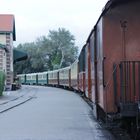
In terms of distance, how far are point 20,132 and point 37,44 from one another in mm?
110635

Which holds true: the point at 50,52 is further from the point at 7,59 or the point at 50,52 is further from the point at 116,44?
the point at 116,44

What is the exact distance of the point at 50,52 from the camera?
381 feet

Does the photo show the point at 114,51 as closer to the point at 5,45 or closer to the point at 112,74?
the point at 112,74

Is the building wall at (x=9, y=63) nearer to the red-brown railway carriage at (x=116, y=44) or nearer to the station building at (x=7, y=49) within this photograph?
the station building at (x=7, y=49)

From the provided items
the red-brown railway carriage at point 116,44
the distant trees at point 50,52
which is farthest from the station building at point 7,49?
the distant trees at point 50,52

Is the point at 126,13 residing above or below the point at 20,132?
above

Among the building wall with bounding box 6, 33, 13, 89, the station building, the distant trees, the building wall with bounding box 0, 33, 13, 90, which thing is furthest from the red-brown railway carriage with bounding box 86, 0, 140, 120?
the distant trees

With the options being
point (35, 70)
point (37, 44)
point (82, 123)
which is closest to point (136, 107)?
point (82, 123)

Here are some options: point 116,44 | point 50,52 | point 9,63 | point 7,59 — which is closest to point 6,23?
point 7,59

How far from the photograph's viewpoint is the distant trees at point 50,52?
362 feet

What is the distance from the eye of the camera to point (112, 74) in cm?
1118

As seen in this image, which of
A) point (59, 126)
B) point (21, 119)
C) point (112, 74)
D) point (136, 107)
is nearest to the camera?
point (136, 107)

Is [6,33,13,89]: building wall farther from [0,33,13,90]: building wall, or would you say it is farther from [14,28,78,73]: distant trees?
[14,28,78,73]: distant trees

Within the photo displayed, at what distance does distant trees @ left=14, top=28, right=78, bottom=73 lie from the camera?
362 feet
